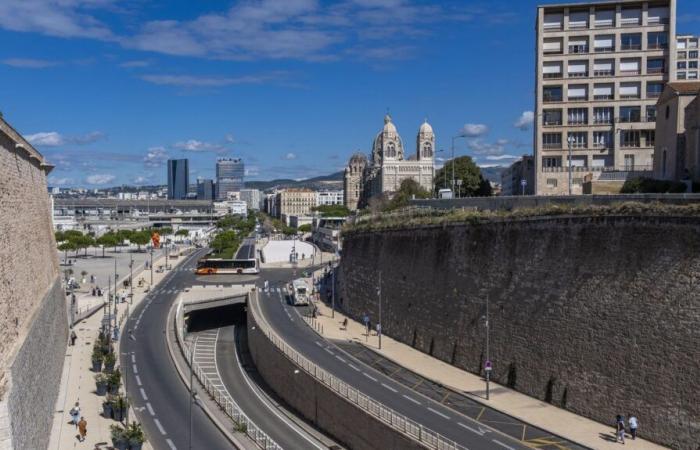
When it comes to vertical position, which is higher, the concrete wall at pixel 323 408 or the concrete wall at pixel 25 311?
the concrete wall at pixel 25 311

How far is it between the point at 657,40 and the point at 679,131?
1023 cm

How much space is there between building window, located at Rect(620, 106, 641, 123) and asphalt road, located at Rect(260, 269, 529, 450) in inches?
868

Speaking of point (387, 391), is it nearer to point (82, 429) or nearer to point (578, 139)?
point (82, 429)

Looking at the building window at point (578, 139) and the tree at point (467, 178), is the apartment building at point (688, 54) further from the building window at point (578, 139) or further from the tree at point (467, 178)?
the building window at point (578, 139)

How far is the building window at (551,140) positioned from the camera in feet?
149

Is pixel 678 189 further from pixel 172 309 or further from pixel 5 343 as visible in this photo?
pixel 172 309

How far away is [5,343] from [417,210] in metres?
28.3

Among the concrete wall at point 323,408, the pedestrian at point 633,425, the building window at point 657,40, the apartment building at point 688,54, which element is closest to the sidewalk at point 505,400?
the pedestrian at point 633,425

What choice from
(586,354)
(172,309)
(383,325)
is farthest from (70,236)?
(586,354)

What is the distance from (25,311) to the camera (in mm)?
22625

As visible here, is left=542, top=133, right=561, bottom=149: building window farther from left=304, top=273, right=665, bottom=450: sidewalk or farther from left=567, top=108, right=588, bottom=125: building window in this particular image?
left=304, top=273, right=665, bottom=450: sidewalk

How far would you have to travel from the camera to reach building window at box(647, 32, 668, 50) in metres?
42.9

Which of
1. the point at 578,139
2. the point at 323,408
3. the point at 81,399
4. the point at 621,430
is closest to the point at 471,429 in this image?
the point at 621,430

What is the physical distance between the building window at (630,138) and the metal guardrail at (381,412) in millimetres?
23922
